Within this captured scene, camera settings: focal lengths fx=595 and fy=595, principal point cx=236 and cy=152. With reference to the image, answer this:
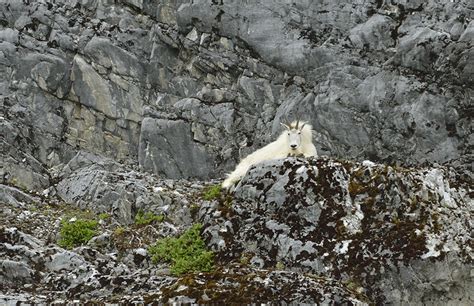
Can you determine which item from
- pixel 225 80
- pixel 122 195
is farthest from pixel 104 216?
pixel 225 80

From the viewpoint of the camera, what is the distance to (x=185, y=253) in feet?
56.4

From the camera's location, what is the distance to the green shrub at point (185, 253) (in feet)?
53.7

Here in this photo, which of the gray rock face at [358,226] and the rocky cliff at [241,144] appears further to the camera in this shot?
the rocky cliff at [241,144]

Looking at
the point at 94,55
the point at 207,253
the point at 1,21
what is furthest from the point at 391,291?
the point at 1,21

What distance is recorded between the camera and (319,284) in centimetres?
1480

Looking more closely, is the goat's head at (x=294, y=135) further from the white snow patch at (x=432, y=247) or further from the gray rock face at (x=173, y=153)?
the gray rock face at (x=173, y=153)

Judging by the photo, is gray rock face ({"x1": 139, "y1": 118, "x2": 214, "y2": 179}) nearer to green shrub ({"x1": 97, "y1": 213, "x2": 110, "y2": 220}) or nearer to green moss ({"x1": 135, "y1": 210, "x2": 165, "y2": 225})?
green shrub ({"x1": 97, "y1": 213, "x2": 110, "y2": 220})

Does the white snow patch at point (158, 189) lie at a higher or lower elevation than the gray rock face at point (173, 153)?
lower

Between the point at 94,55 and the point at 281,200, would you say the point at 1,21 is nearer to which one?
the point at 94,55

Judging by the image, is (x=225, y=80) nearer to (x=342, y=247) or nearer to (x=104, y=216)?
(x=104, y=216)

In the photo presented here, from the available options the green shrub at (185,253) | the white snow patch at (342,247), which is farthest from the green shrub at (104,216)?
the white snow patch at (342,247)

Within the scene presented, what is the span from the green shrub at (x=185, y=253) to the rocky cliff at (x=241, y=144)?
1.22 ft

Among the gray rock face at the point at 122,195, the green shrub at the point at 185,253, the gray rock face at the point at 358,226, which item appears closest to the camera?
the gray rock face at the point at 358,226

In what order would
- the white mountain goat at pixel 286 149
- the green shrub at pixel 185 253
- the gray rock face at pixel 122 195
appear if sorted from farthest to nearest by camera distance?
the gray rock face at pixel 122 195 → the white mountain goat at pixel 286 149 → the green shrub at pixel 185 253
